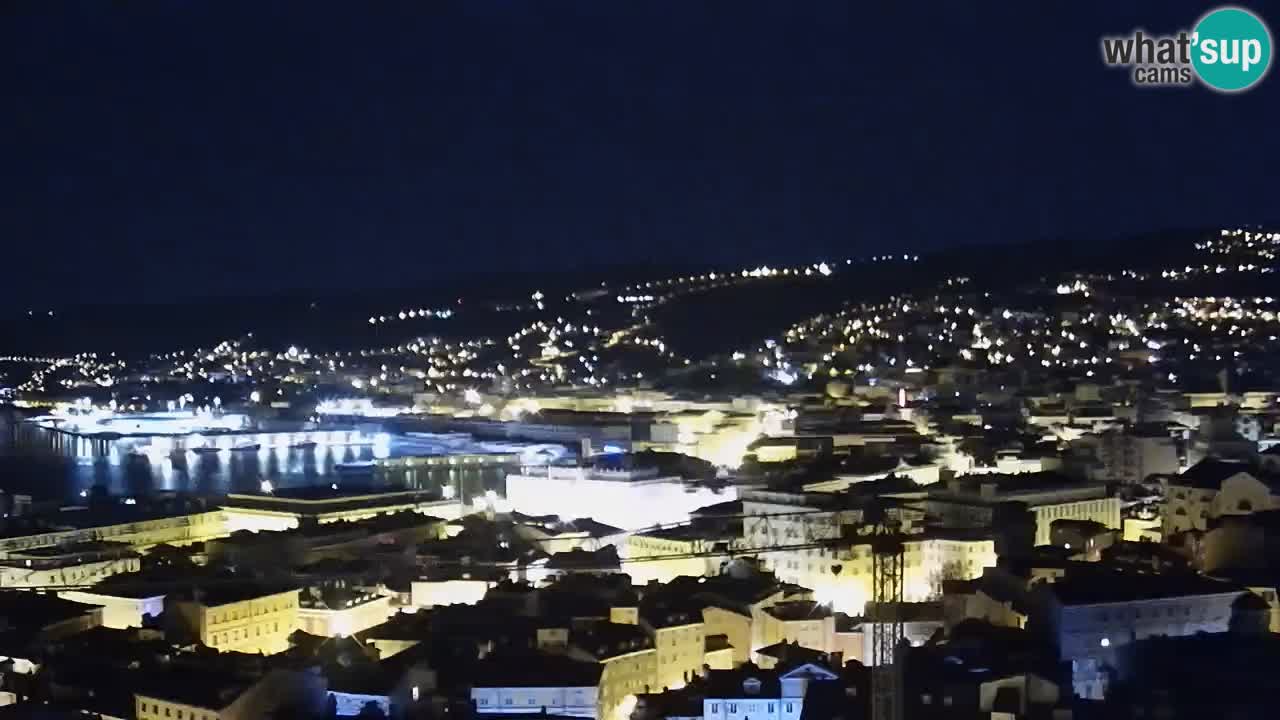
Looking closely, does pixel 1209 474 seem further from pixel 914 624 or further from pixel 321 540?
pixel 321 540

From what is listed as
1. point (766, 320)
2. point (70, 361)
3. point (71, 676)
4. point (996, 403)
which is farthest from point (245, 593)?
point (70, 361)

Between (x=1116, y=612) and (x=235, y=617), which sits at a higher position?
Result: (x=1116, y=612)

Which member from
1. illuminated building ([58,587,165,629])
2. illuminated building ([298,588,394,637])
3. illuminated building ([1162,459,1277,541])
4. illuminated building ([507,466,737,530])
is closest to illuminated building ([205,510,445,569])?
illuminated building ([58,587,165,629])

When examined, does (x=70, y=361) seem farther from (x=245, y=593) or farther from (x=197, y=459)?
(x=245, y=593)

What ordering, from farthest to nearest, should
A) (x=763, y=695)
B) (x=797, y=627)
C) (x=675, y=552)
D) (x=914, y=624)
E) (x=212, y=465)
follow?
(x=212, y=465), (x=675, y=552), (x=797, y=627), (x=914, y=624), (x=763, y=695)

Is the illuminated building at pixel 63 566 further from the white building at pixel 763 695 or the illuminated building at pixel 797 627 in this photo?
the white building at pixel 763 695

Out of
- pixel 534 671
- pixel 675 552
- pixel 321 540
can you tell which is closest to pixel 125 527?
pixel 321 540

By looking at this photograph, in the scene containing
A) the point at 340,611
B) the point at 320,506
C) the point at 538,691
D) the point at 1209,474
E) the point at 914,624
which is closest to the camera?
the point at 538,691
